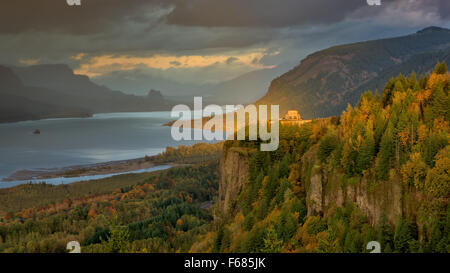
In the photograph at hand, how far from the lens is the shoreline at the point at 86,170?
91125mm

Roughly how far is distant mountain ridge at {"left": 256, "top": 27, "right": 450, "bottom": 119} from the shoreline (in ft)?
190

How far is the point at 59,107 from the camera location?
644 ft

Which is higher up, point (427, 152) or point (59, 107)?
point (59, 107)

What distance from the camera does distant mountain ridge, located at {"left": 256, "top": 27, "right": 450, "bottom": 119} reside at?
447 feet

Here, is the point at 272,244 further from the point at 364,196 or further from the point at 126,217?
the point at 126,217

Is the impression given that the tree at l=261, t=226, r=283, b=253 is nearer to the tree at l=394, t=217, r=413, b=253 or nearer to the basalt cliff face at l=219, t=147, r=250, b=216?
the tree at l=394, t=217, r=413, b=253

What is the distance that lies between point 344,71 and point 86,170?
12073 cm

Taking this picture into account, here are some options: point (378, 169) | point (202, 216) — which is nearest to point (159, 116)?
point (202, 216)

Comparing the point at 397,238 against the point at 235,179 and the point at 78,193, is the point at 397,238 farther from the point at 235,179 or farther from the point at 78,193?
the point at 78,193

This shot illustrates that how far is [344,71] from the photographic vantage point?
16012 centimetres

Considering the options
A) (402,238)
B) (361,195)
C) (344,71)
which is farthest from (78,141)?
(402,238)

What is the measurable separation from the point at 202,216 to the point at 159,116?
145m

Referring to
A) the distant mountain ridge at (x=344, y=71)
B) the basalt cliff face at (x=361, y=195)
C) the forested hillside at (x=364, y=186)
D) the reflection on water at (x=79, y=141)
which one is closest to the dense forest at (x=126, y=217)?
the forested hillside at (x=364, y=186)

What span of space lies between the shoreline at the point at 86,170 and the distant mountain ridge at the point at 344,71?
57781mm
